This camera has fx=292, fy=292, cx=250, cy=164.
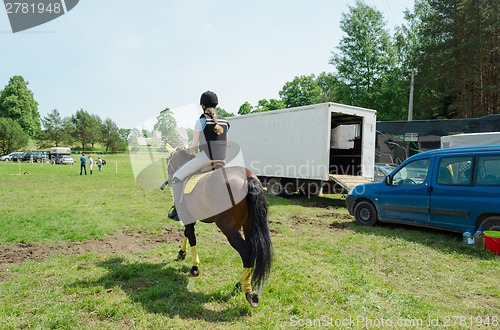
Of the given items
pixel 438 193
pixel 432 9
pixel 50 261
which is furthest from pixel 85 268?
pixel 432 9

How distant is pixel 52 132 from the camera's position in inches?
2574

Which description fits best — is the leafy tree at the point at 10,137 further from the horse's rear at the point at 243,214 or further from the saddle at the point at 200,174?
the horse's rear at the point at 243,214

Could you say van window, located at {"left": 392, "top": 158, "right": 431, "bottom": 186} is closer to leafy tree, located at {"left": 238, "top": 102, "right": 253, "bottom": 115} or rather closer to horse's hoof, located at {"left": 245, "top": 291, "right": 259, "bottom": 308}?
horse's hoof, located at {"left": 245, "top": 291, "right": 259, "bottom": 308}

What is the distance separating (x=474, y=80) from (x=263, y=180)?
752 inches

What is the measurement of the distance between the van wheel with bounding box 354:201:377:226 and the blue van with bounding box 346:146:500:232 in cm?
2

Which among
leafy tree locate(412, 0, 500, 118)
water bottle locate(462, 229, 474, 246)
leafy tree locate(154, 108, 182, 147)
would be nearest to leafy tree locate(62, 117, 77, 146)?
leafy tree locate(412, 0, 500, 118)

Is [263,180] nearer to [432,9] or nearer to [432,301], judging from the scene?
[432,301]

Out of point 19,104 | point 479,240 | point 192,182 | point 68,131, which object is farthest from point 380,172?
point 19,104

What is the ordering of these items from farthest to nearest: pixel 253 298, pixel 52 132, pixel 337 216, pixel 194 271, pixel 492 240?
pixel 52 132 → pixel 337 216 → pixel 492 240 → pixel 194 271 → pixel 253 298

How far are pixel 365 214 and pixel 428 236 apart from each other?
1.51 m

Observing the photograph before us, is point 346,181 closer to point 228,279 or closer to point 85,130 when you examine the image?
point 228,279

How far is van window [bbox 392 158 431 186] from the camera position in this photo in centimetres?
652

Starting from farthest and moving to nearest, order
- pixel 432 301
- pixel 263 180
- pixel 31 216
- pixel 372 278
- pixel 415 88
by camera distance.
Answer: pixel 415 88
pixel 263 180
pixel 31 216
pixel 372 278
pixel 432 301

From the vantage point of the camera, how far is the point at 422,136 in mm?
15516
